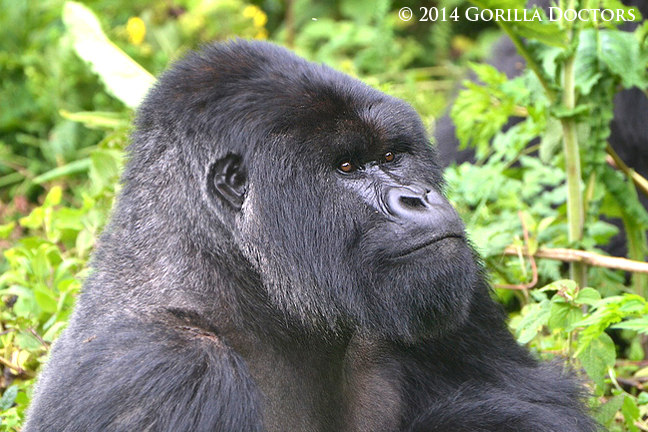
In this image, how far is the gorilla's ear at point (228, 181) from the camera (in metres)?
2.88

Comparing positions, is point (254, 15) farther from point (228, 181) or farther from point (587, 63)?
point (228, 181)

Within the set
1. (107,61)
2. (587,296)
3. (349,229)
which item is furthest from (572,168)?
(107,61)

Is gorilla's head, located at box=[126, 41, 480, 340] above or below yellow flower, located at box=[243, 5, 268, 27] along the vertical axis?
below

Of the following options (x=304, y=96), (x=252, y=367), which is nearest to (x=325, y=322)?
(x=252, y=367)

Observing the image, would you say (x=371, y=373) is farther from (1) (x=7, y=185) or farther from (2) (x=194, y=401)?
(1) (x=7, y=185)

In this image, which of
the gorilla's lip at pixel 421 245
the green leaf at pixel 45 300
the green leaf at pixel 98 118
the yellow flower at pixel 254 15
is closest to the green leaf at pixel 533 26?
the gorilla's lip at pixel 421 245

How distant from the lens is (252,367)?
2893 mm

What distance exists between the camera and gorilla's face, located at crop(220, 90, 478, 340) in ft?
8.93

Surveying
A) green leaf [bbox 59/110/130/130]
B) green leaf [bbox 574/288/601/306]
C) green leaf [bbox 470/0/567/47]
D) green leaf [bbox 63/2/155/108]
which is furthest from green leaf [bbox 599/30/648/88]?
green leaf [bbox 59/110/130/130]

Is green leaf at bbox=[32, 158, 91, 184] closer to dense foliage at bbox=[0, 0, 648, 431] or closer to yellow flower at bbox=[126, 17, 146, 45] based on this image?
dense foliage at bbox=[0, 0, 648, 431]

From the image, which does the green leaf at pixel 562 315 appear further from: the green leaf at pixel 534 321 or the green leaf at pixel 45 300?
the green leaf at pixel 45 300

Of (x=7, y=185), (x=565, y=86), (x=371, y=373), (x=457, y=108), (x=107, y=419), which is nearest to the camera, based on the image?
(x=107, y=419)

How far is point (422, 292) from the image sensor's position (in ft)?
8.96

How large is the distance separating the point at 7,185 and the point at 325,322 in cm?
489
